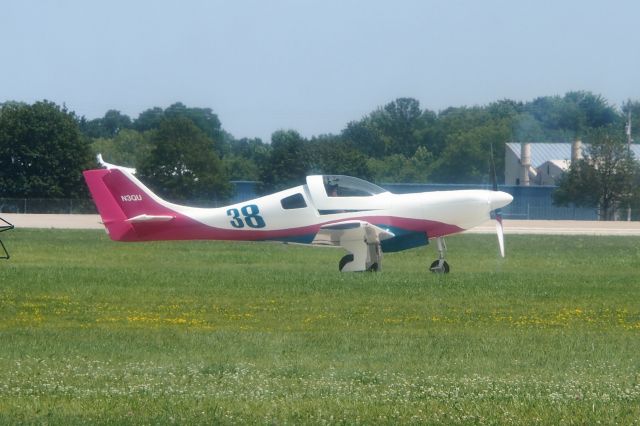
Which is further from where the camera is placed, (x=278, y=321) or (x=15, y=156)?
(x=15, y=156)

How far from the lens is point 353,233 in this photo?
22.5 m

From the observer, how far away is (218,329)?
1372 centimetres

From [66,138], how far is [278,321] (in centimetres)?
5923

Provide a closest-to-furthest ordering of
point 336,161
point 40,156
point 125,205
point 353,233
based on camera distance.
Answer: point 353,233 < point 125,205 < point 40,156 < point 336,161

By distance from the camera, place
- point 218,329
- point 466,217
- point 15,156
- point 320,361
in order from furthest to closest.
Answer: point 15,156, point 466,217, point 218,329, point 320,361

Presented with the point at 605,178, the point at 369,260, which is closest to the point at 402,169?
the point at 605,178

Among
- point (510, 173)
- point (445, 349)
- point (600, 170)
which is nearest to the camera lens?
point (445, 349)

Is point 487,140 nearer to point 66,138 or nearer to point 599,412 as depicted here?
point 66,138

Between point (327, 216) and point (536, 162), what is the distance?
64.9 m

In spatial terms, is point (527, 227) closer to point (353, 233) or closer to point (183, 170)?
point (353, 233)

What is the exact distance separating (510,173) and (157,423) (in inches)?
3255

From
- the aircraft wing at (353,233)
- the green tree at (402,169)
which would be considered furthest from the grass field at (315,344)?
the green tree at (402,169)

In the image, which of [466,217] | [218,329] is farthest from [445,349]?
[466,217]

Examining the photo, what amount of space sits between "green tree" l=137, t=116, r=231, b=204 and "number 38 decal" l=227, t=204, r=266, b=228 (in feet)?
150
